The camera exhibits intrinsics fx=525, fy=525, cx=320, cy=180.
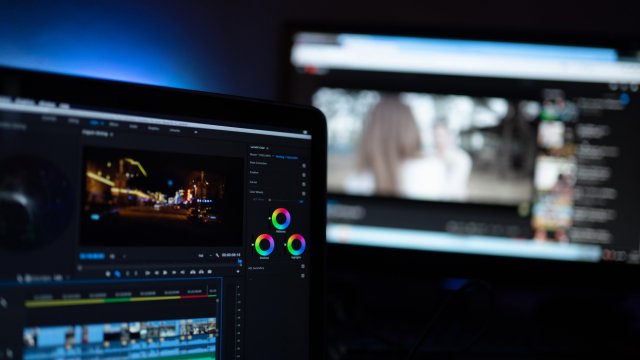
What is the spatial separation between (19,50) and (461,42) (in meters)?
0.64

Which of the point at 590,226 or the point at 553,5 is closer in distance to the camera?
the point at 590,226

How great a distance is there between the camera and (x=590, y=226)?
2.71 ft

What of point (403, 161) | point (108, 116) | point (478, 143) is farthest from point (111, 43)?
point (478, 143)

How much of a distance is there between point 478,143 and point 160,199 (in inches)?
21.6

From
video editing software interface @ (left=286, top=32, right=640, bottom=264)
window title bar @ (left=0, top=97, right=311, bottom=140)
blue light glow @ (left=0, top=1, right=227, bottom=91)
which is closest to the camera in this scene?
window title bar @ (left=0, top=97, right=311, bottom=140)

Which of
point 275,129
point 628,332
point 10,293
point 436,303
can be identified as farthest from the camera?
point 436,303

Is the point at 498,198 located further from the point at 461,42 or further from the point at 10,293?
the point at 10,293

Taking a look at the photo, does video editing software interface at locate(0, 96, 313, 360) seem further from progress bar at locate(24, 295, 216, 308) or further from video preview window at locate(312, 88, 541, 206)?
video preview window at locate(312, 88, 541, 206)

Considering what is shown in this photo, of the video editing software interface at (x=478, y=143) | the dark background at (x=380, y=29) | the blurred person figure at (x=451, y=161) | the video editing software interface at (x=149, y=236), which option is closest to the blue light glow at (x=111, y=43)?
the dark background at (x=380, y=29)

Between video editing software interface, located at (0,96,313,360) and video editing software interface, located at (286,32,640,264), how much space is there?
1.07ft

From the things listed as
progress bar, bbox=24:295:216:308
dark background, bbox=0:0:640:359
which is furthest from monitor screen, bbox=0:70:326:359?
dark background, bbox=0:0:640:359

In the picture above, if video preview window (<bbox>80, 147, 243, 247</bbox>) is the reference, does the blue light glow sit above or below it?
above

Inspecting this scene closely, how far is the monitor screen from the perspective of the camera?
0.40 m

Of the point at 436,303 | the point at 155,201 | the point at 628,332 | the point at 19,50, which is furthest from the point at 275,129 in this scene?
the point at 628,332
